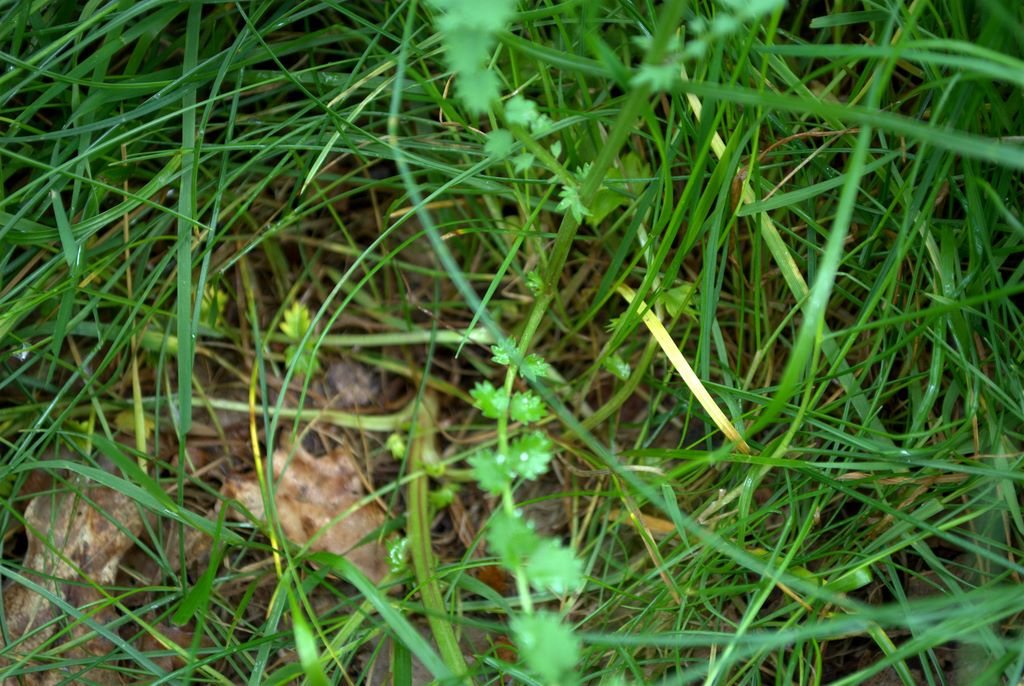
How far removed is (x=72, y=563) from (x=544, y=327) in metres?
1.28

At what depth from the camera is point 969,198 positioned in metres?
1.45

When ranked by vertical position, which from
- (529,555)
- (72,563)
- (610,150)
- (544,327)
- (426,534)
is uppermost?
(610,150)

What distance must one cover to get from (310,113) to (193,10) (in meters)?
0.33

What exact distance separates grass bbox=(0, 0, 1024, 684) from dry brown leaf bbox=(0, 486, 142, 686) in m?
0.02

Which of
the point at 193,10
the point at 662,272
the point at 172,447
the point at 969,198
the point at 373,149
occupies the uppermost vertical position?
the point at 193,10

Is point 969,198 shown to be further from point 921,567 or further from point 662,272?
point 921,567

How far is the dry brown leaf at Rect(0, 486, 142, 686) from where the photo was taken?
1709mm

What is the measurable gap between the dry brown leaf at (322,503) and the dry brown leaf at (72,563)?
0.28m

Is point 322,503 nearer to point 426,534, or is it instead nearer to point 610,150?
point 426,534

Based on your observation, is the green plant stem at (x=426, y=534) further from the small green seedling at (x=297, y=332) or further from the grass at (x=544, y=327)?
the small green seedling at (x=297, y=332)

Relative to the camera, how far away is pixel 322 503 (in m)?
1.96

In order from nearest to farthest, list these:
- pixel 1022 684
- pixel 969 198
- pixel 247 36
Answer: pixel 1022 684
pixel 969 198
pixel 247 36

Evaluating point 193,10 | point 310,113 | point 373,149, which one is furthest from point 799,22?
point 193,10

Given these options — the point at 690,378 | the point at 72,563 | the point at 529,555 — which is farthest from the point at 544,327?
the point at 72,563
